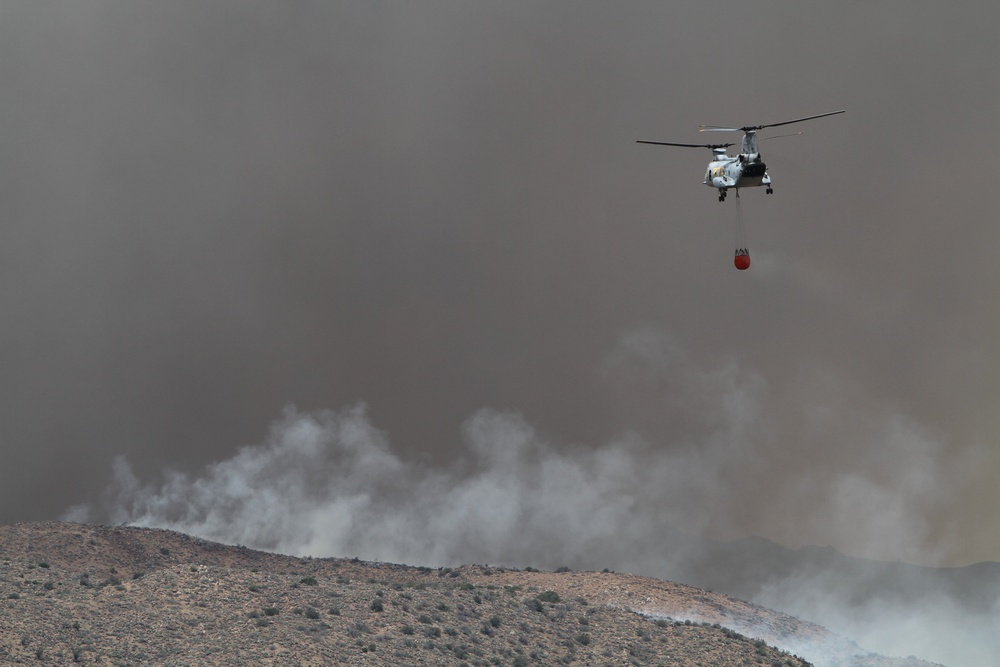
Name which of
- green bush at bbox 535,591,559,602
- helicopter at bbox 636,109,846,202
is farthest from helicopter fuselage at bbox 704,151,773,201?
green bush at bbox 535,591,559,602

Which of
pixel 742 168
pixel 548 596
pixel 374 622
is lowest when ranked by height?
pixel 374 622

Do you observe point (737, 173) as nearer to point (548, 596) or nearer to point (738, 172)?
point (738, 172)

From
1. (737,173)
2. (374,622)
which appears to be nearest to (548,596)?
(374,622)

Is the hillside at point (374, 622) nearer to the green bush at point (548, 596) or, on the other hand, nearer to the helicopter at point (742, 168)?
the green bush at point (548, 596)

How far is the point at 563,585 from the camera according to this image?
7419 centimetres

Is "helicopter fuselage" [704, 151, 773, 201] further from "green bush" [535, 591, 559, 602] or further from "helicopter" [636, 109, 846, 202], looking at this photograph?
"green bush" [535, 591, 559, 602]

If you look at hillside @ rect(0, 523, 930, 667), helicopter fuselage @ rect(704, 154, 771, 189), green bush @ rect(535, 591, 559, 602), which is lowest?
hillside @ rect(0, 523, 930, 667)

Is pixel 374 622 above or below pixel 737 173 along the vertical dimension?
below

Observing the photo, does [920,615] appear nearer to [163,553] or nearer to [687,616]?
[687,616]

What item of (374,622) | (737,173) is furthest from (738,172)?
(374,622)

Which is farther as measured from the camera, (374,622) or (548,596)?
(548,596)

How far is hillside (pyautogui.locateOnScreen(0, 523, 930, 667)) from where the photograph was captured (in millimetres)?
53531

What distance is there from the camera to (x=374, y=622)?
194 ft

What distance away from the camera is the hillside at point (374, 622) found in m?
53.5
